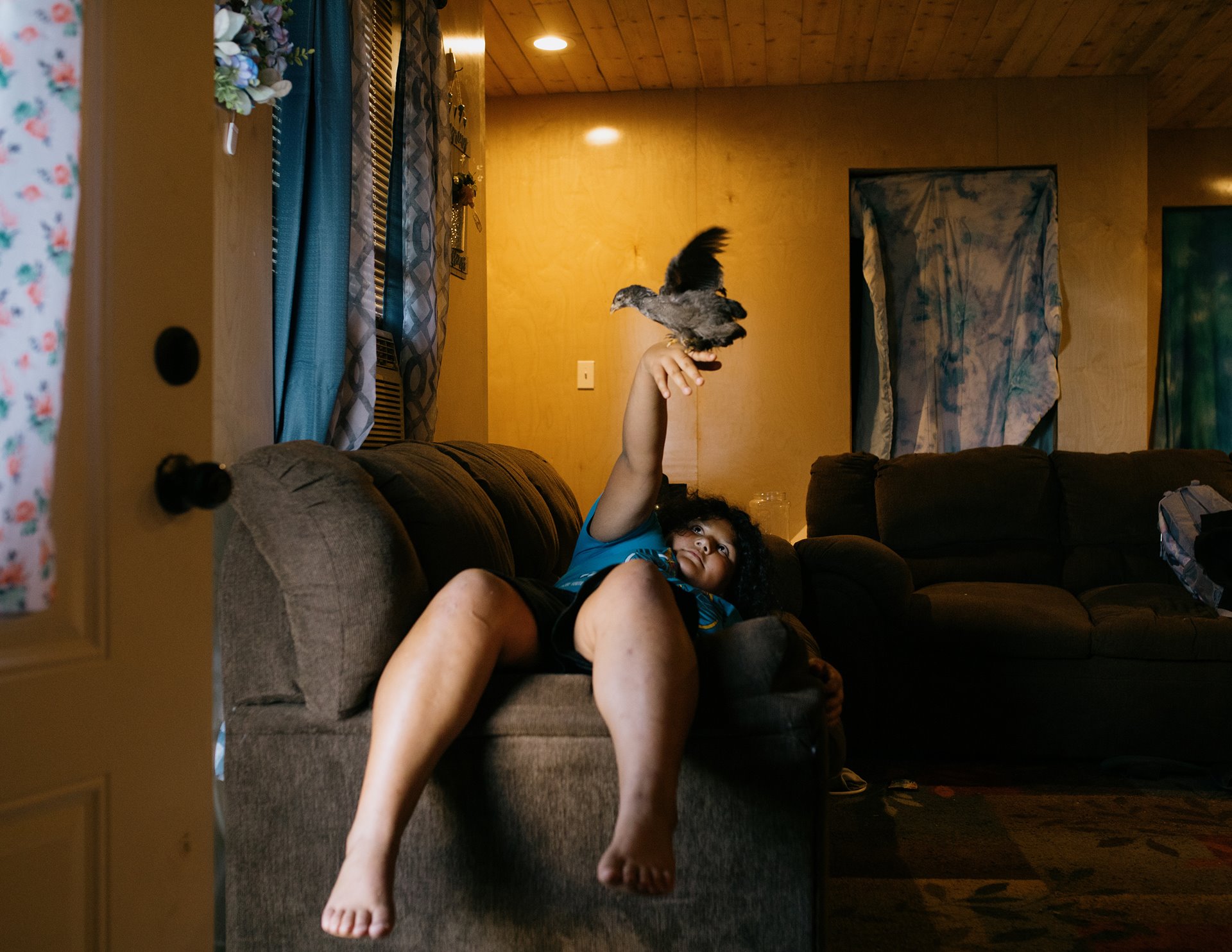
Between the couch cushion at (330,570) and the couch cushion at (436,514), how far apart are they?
0.50 feet

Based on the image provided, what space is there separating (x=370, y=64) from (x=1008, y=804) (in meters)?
2.33

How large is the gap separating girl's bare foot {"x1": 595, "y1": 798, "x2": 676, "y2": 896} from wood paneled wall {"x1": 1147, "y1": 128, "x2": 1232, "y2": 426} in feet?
16.6

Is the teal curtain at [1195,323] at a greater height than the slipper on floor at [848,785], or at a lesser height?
greater

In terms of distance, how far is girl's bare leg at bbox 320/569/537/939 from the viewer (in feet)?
3.55

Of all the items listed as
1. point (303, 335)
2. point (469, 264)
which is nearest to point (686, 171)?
point (469, 264)

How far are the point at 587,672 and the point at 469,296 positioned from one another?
7.17ft

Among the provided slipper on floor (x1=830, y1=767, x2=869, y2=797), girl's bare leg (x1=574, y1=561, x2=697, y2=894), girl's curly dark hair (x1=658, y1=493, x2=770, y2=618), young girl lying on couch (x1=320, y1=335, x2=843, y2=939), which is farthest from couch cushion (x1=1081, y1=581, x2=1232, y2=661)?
girl's bare leg (x1=574, y1=561, x2=697, y2=894)

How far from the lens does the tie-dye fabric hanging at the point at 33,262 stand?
0.81 metres

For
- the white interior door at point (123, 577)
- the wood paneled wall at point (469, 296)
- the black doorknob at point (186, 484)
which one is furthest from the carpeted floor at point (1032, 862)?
the wood paneled wall at point (469, 296)

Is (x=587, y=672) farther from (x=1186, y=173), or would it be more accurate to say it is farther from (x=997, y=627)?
(x=1186, y=173)

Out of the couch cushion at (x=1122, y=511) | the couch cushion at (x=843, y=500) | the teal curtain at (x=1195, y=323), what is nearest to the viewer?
the couch cushion at (x=1122, y=511)

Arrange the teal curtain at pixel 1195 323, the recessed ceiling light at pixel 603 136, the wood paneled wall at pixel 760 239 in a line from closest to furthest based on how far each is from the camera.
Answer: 1. the wood paneled wall at pixel 760 239
2. the recessed ceiling light at pixel 603 136
3. the teal curtain at pixel 1195 323

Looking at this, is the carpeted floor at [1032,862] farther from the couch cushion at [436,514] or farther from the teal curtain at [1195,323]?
the teal curtain at [1195,323]

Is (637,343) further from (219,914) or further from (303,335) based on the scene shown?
(219,914)
